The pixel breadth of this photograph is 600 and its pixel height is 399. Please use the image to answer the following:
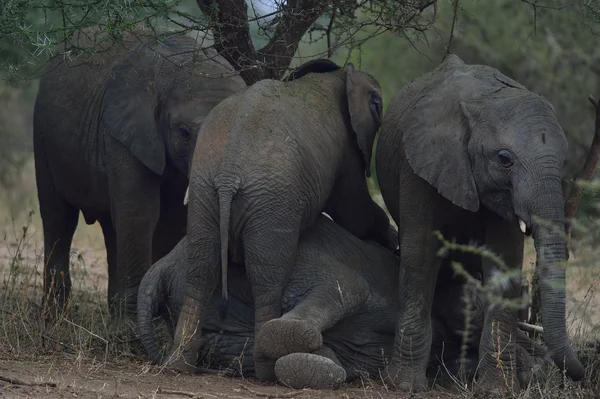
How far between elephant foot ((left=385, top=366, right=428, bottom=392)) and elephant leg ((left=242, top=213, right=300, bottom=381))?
62 cm

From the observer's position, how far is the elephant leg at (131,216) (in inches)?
295

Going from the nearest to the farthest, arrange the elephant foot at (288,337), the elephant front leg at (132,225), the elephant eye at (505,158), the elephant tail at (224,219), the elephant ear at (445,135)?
the elephant eye at (505,158), the elephant foot at (288,337), the elephant ear at (445,135), the elephant tail at (224,219), the elephant front leg at (132,225)

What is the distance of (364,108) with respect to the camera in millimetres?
6969

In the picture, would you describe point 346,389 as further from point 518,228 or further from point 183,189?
point 183,189

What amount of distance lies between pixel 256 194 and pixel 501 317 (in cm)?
132

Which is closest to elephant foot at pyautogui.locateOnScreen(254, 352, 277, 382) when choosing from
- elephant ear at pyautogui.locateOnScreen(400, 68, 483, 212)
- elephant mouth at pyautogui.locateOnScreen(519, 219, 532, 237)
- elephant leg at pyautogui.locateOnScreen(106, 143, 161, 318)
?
elephant ear at pyautogui.locateOnScreen(400, 68, 483, 212)

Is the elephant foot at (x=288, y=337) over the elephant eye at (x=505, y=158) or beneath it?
beneath

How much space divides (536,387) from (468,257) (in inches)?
36.0

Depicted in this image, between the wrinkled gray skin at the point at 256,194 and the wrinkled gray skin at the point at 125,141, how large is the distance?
87cm

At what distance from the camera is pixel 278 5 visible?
7.15 metres

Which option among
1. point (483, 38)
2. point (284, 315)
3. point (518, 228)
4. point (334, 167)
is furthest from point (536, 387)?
point (483, 38)

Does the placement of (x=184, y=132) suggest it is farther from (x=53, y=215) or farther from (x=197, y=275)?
(x=53, y=215)

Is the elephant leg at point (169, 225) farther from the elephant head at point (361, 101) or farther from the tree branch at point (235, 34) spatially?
the elephant head at point (361, 101)

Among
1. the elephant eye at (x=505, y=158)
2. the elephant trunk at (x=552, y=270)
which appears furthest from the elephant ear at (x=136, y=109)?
the elephant trunk at (x=552, y=270)
